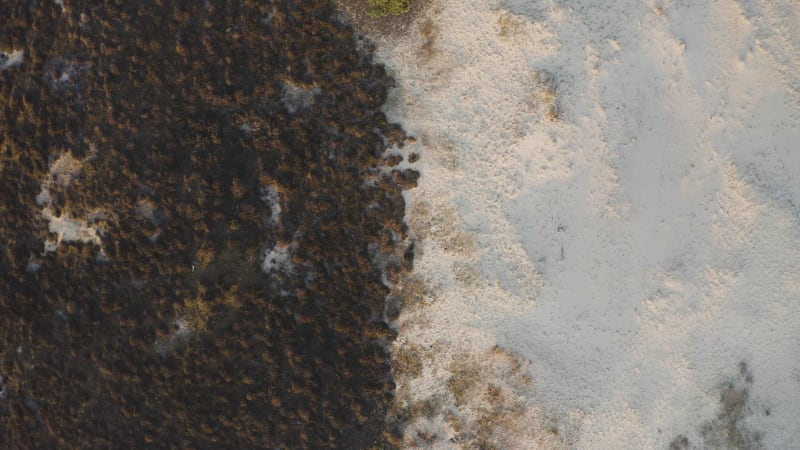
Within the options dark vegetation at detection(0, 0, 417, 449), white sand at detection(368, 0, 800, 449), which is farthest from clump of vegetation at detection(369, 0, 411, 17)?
white sand at detection(368, 0, 800, 449)

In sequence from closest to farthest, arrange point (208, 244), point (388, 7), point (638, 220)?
point (638, 220), point (388, 7), point (208, 244)

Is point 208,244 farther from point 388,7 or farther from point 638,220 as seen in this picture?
point 638,220

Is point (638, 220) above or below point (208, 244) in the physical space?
above

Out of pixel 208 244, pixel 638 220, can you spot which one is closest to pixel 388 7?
pixel 208 244

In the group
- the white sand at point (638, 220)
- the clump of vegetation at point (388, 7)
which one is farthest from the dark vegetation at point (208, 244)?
the white sand at point (638, 220)

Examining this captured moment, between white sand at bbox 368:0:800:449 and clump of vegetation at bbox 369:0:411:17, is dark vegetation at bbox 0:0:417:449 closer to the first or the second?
clump of vegetation at bbox 369:0:411:17
